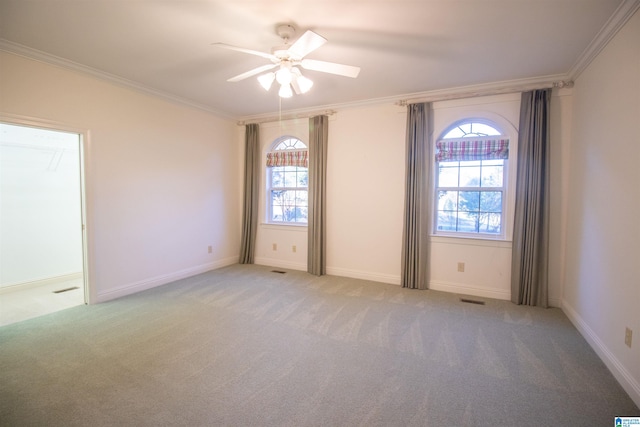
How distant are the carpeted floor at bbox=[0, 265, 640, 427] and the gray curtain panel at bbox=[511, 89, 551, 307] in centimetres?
31

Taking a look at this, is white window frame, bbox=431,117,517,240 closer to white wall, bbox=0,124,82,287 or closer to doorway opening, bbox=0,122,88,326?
doorway opening, bbox=0,122,88,326

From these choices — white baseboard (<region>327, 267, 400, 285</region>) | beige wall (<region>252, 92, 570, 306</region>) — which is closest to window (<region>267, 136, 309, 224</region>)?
beige wall (<region>252, 92, 570, 306</region>)

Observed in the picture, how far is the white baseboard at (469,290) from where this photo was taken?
352 cm

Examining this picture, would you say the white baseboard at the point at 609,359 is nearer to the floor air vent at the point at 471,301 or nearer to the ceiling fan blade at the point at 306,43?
the floor air vent at the point at 471,301

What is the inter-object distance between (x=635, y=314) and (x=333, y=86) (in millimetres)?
3444

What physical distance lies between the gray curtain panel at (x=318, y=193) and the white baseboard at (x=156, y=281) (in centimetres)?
168

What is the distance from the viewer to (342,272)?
443 centimetres

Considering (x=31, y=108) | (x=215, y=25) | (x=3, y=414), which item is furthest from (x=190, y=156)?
(x=3, y=414)

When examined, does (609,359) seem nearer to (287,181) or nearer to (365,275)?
(365,275)

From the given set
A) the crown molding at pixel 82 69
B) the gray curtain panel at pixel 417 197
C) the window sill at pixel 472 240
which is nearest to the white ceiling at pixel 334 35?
the crown molding at pixel 82 69

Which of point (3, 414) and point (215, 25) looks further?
point (215, 25)

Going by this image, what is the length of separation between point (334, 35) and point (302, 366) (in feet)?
9.06

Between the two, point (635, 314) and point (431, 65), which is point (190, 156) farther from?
point (635, 314)

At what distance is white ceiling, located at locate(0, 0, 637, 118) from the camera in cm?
205
